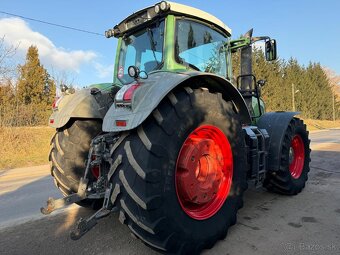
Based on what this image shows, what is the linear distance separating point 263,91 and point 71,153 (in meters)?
33.1

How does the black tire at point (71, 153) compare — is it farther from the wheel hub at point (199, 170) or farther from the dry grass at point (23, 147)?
the dry grass at point (23, 147)

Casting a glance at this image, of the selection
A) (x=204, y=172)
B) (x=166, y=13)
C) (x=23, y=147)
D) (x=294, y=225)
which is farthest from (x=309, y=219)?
(x=23, y=147)

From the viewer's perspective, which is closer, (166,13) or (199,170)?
(199,170)

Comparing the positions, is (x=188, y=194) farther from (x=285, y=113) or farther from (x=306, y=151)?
(x=306, y=151)

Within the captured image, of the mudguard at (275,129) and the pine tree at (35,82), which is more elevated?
the pine tree at (35,82)

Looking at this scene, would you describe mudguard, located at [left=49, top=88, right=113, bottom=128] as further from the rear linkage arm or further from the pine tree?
the pine tree

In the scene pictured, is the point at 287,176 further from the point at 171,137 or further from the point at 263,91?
the point at 263,91

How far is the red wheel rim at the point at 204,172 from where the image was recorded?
2.96 metres

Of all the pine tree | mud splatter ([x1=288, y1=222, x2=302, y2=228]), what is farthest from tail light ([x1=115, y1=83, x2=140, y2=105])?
the pine tree

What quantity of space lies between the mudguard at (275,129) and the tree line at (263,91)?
3.23 feet

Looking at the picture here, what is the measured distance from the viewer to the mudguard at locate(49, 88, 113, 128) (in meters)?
3.61

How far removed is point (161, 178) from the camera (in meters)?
2.53

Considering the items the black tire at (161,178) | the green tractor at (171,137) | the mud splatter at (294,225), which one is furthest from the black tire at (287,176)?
the black tire at (161,178)

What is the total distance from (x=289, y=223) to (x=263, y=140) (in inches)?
44.7
